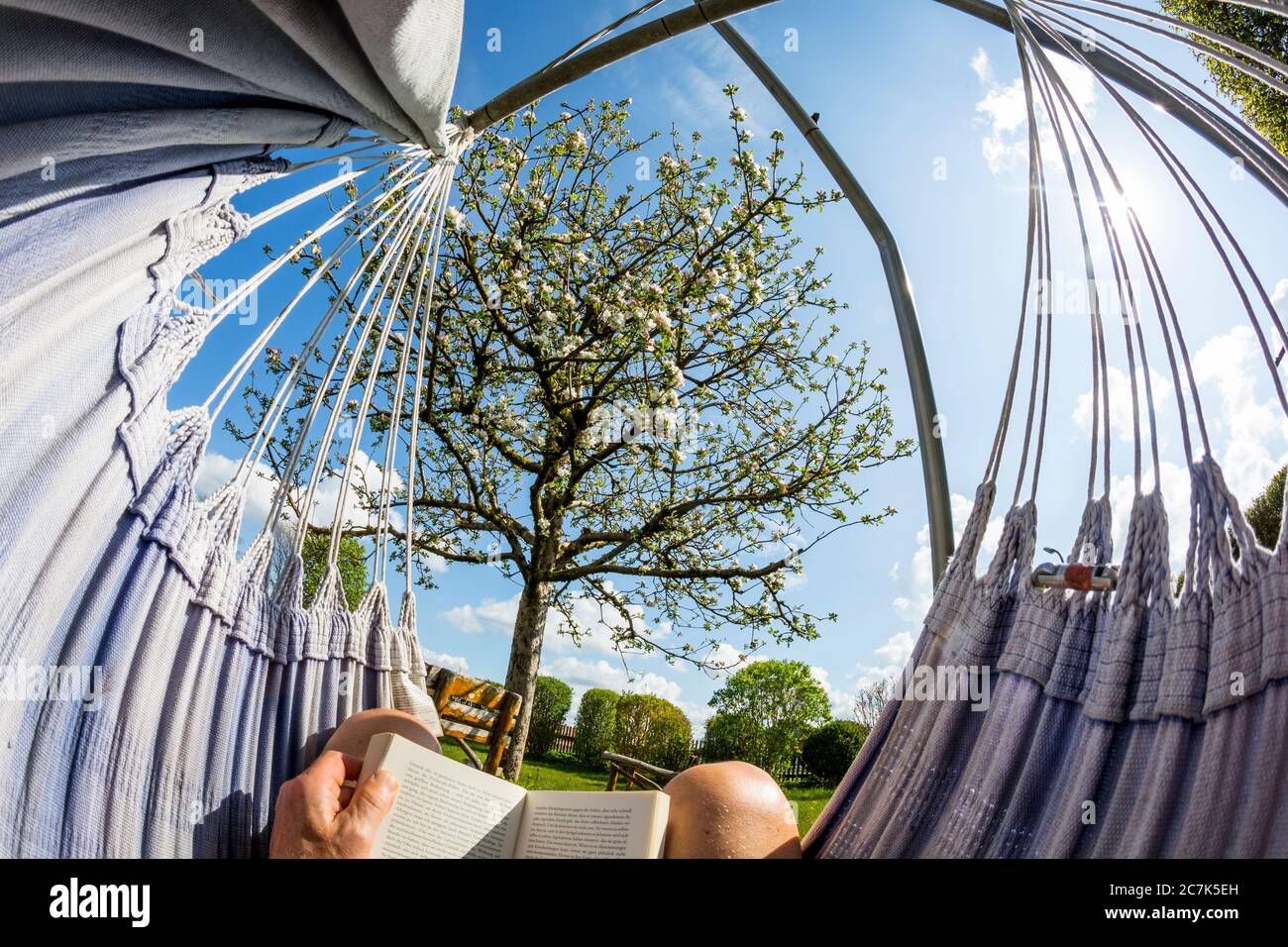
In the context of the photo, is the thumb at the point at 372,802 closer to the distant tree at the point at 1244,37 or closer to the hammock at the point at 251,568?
the hammock at the point at 251,568

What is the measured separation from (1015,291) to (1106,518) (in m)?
0.90

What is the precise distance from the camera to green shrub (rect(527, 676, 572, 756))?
1017 cm

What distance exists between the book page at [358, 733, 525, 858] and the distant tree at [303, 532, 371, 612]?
3127mm

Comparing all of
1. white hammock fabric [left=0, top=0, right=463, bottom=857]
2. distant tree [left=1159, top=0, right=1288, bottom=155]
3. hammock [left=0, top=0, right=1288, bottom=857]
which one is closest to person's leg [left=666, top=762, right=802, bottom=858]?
hammock [left=0, top=0, right=1288, bottom=857]

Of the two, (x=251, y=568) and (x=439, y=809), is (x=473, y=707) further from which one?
(x=439, y=809)

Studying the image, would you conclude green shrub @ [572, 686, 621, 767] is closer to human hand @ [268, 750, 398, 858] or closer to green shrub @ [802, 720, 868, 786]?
green shrub @ [802, 720, 868, 786]

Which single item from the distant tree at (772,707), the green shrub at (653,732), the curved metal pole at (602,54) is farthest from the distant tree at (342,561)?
the distant tree at (772,707)

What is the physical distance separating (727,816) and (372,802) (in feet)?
1.85

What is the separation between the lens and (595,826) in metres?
1.39

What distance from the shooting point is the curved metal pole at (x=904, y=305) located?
120 inches

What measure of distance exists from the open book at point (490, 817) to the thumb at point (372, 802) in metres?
0.01

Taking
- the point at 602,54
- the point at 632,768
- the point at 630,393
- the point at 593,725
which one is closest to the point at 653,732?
the point at 593,725
